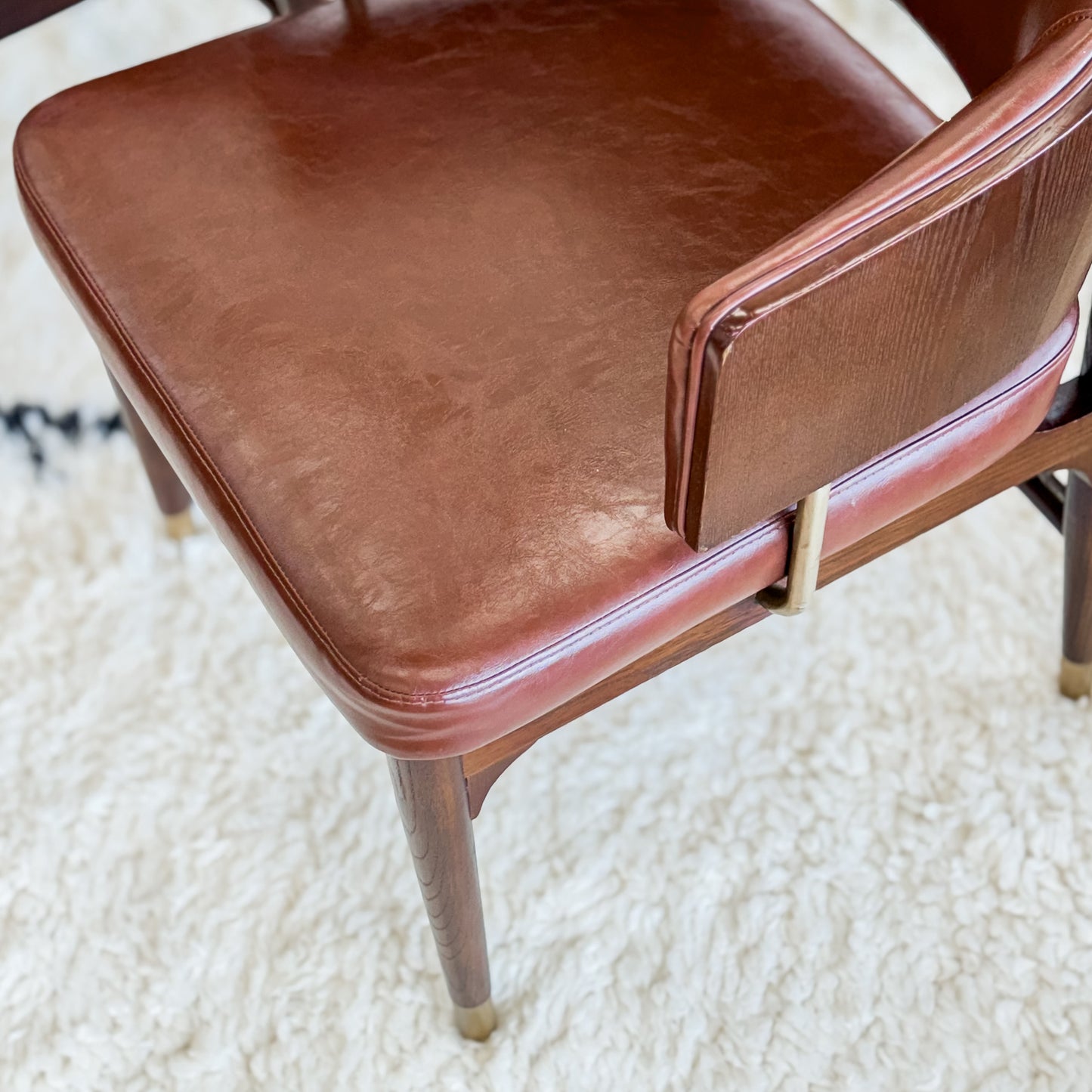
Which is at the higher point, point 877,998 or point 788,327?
point 788,327

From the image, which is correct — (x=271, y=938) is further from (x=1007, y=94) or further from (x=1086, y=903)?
(x=1007, y=94)

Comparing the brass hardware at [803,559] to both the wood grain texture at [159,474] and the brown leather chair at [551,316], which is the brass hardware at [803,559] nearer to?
the brown leather chair at [551,316]

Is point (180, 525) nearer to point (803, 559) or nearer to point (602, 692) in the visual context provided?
point (602, 692)

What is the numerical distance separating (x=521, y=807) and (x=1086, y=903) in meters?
0.42

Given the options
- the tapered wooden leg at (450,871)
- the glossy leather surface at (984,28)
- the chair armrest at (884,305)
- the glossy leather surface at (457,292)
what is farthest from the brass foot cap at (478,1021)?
the glossy leather surface at (984,28)

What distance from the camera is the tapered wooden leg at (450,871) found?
72 cm

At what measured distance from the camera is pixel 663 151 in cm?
81

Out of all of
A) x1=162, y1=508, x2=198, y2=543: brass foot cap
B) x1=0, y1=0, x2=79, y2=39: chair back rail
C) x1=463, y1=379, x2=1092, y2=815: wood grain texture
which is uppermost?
x1=0, y1=0, x2=79, y2=39: chair back rail

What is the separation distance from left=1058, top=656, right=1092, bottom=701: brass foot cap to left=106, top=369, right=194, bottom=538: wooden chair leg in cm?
73

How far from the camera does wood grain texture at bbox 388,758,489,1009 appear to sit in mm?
723

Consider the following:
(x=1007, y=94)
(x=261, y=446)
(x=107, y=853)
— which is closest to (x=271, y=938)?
(x=107, y=853)

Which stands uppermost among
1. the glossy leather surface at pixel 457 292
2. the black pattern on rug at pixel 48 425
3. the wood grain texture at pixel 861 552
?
the glossy leather surface at pixel 457 292

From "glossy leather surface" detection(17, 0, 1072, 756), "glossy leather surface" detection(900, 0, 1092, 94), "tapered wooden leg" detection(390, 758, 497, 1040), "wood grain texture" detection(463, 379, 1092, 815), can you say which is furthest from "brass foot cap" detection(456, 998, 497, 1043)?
"glossy leather surface" detection(900, 0, 1092, 94)

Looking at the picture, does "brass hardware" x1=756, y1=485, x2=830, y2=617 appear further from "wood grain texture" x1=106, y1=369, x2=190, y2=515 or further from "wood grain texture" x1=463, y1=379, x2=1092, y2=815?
"wood grain texture" x1=106, y1=369, x2=190, y2=515
